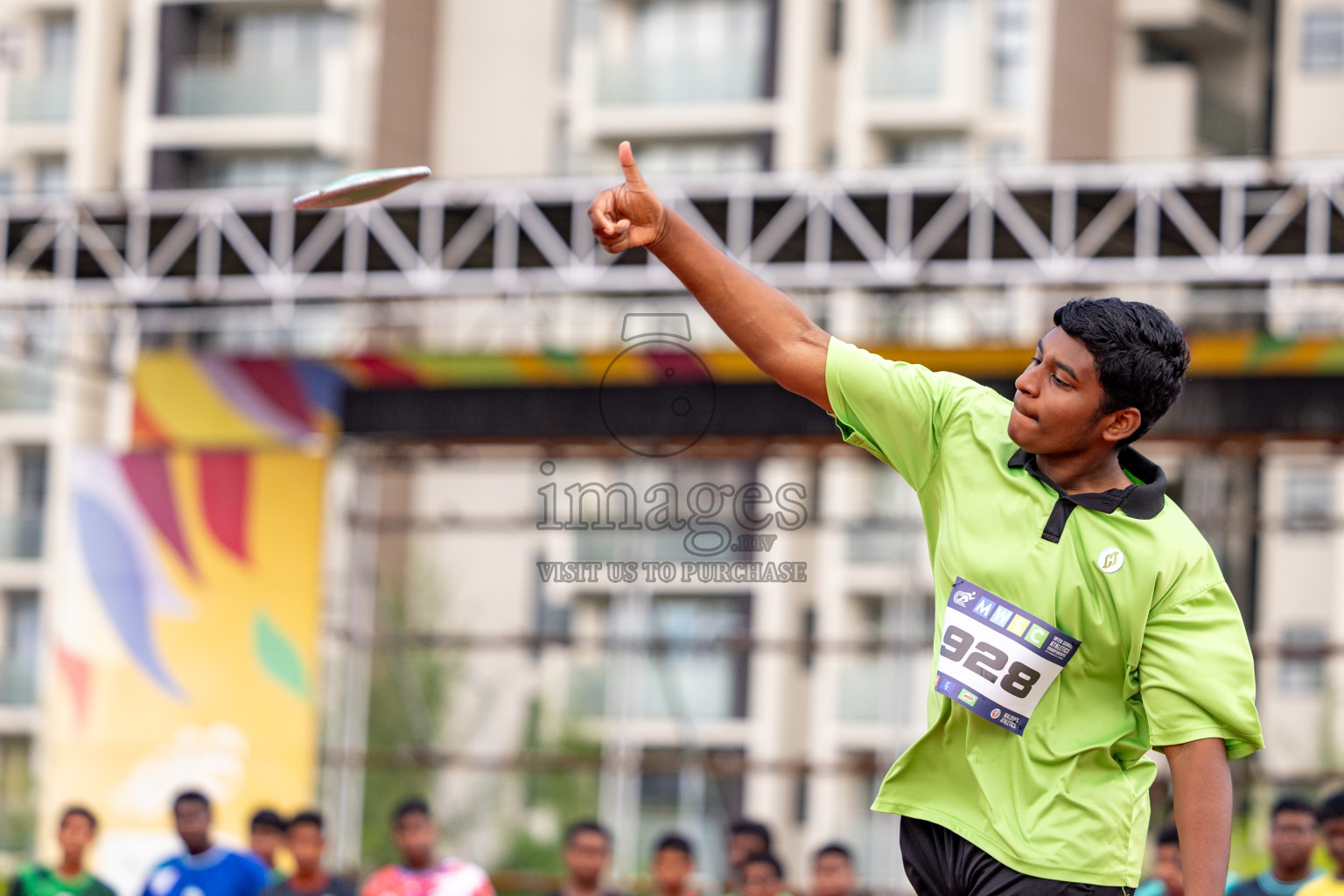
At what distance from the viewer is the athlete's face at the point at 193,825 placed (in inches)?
383

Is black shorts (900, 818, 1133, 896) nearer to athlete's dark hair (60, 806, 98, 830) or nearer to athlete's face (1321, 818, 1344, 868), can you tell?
athlete's face (1321, 818, 1344, 868)

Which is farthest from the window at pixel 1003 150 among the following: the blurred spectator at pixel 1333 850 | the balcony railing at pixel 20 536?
the blurred spectator at pixel 1333 850

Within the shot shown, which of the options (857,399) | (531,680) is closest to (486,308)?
(531,680)

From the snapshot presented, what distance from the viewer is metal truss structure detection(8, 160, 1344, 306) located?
12.4m

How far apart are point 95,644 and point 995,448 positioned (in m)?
11.0

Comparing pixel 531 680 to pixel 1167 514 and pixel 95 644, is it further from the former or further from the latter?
pixel 1167 514

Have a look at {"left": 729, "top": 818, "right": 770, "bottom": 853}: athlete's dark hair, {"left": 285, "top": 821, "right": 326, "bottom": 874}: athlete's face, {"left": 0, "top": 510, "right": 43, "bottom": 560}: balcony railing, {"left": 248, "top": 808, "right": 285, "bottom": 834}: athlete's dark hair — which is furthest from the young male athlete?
{"left": 0, "top": 510, "right": 43, "bottom": 560}: balcony railing

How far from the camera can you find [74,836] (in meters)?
9.90

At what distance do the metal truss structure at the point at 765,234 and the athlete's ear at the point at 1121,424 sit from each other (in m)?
9.62

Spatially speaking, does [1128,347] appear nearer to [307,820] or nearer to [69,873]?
[307,820]

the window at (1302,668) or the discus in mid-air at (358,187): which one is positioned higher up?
the discus in mid-air at (358,187)

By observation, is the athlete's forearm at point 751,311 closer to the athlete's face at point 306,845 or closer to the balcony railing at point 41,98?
the athlete's face at point 306,845

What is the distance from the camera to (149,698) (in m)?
13.1
